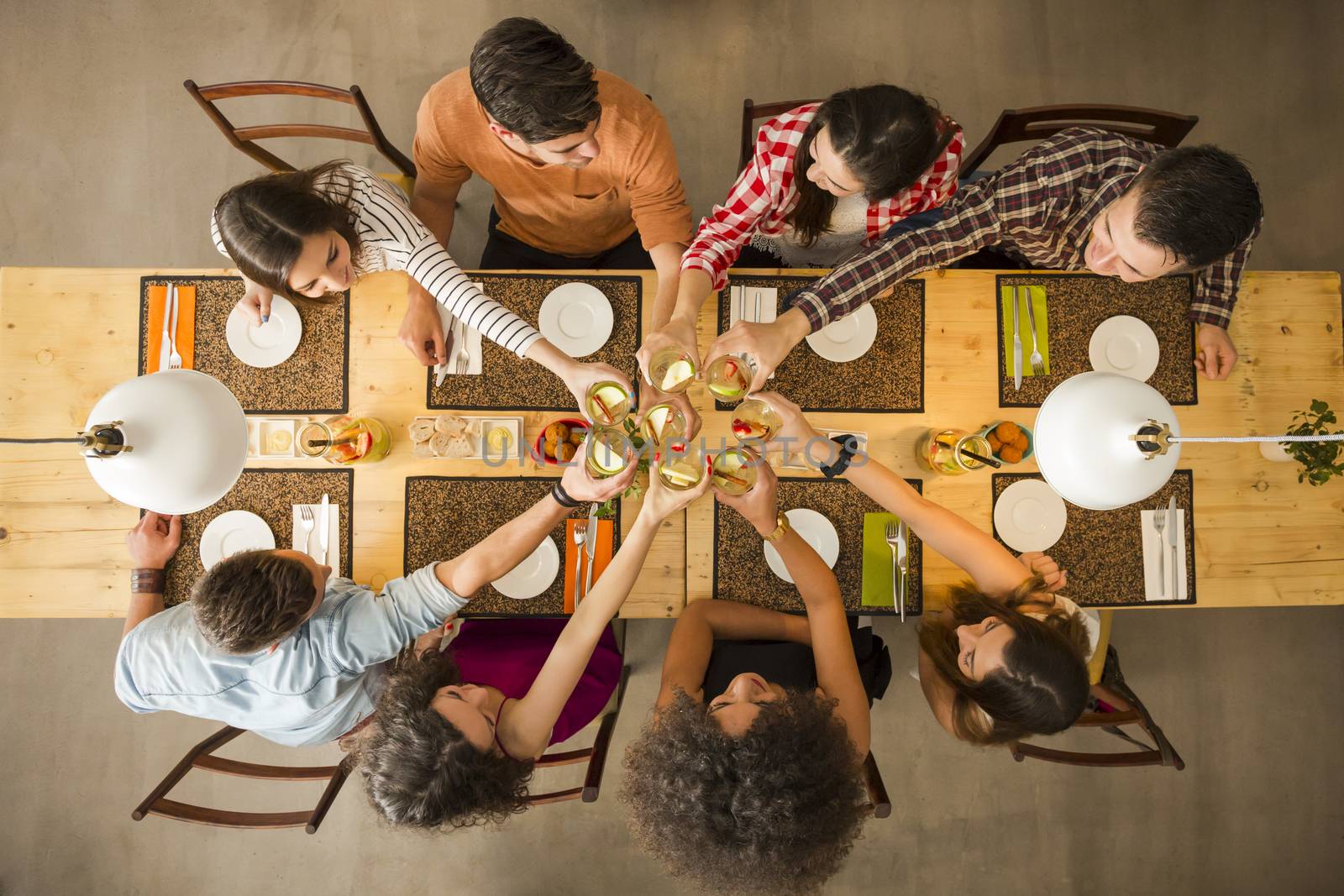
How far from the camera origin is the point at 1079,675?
1592mm

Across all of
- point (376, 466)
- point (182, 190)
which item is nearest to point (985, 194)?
point (376, 466)

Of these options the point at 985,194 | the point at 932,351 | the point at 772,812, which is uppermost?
the point at 985,194

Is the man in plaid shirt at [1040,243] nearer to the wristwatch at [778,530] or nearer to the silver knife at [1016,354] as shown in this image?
the silver knife at [1016,354]

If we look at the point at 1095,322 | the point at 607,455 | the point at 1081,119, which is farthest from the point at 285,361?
the point at 1081,119

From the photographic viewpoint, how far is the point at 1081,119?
2.03m

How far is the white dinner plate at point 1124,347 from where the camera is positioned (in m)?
1.89

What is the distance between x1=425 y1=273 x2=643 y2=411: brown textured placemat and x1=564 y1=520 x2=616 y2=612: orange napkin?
339 mm

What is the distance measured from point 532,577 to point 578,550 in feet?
0.47

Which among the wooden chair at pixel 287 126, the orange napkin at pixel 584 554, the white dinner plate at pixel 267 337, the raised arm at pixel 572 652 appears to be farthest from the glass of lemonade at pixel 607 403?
the wooden chair at pixel 287 126

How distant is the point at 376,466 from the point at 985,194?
5.83 ft

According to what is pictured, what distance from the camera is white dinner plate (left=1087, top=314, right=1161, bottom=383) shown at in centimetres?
189

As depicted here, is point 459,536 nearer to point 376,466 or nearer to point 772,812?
point 376,466

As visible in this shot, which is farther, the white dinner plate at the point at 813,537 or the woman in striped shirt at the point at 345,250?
the white dinner plate at the point at 813,537

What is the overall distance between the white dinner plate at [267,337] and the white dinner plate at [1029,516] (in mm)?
2000
